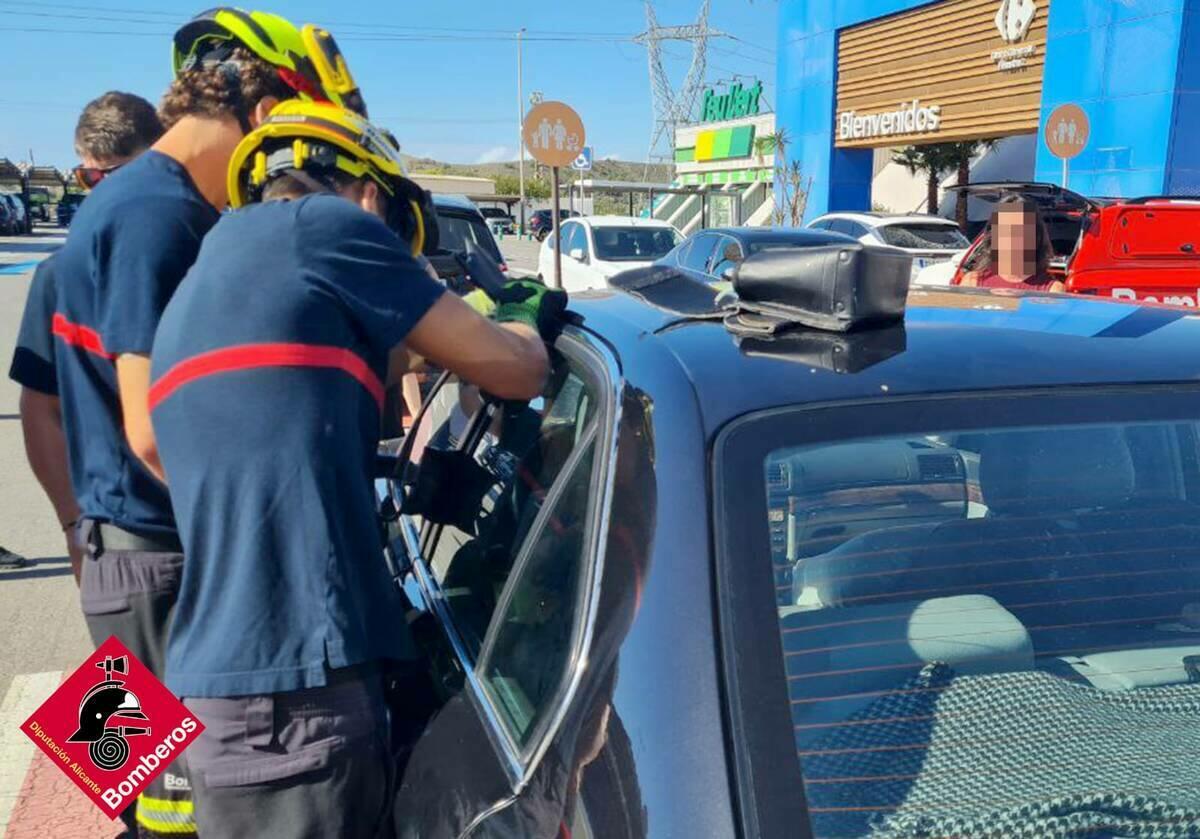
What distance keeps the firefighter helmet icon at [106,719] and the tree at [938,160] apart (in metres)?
24.9

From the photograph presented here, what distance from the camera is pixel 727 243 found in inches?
379

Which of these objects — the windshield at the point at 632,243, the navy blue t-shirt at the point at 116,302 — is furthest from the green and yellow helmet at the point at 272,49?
the windshield at the point at 632,243

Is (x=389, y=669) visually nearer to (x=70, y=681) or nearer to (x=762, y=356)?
(x=70, y=681)

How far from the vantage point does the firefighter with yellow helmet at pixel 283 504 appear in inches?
52.6

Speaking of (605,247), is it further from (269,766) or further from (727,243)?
(269,766)

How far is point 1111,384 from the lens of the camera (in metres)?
1.45

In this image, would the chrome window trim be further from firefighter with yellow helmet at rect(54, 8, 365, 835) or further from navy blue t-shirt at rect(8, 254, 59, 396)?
navy blue t-shirt at rect(8, 254, 59, 396)

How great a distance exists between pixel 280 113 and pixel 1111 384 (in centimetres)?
140

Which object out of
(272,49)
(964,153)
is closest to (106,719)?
(272,49)

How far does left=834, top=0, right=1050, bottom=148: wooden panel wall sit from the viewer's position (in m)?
17.1

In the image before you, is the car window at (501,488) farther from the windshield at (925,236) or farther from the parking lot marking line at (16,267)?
the parking lot marking line at (16,267)

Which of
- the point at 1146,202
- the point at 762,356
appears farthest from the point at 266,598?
the point at 1146,202

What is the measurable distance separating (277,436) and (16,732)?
8.70ft

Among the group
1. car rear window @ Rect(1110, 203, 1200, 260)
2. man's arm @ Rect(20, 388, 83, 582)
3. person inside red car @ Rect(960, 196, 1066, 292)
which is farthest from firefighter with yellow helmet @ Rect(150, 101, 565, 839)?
car rear window @ Rect(1110, 203, 1200, 260)
